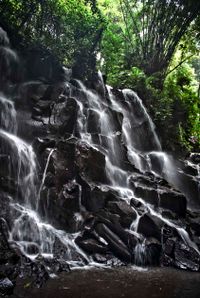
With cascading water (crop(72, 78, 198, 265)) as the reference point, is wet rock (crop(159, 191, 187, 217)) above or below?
below

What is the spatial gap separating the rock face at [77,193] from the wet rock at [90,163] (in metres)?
0.04

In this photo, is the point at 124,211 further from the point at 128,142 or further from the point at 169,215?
the point at 128,142

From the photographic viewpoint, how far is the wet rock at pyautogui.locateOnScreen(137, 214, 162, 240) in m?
11.1

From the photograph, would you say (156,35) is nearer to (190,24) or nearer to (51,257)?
(190,24)

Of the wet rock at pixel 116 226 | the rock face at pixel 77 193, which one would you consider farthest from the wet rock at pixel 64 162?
the wet rock at pixel 116 226

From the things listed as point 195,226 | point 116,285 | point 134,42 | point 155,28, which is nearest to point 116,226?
point 116,285

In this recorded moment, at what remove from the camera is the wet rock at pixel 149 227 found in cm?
1105

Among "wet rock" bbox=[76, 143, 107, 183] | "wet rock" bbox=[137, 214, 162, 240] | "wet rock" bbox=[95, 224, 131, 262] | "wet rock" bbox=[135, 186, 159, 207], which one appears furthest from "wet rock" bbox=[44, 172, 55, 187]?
"wet rock" bbox=[135, 186, 159, 207]

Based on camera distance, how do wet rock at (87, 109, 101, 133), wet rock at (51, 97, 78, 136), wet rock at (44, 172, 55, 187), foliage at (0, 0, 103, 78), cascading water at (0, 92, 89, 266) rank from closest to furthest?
cascading water at (0, 92, 89, 266) → wet rock at (44, 172, 55, 187) → wet rock at (51, 97, 78, 136) → wet rock at (87, 109, 101, 133) → foliage at (0, 0, 103, 78)

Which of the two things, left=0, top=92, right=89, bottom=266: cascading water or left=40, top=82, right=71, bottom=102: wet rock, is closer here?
left=0, top=92, right=89, bottom=266: cascading water

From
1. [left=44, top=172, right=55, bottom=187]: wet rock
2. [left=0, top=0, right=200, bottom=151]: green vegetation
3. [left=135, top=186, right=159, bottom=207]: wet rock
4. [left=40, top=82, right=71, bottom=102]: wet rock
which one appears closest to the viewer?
[left=44, top=172, right=55, bottom=187]: wet rock

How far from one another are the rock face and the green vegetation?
82.8 inches

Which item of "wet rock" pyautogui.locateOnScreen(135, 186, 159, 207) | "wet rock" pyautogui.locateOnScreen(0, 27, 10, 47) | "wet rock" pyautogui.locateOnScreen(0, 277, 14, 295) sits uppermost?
"wet rock" pyautogui.locateOnScreen(0, 27, 10, 47)

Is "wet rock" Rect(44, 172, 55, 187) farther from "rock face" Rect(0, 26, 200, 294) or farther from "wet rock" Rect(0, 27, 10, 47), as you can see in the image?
"wet rock" Rect(0, 27, 10, 47)
